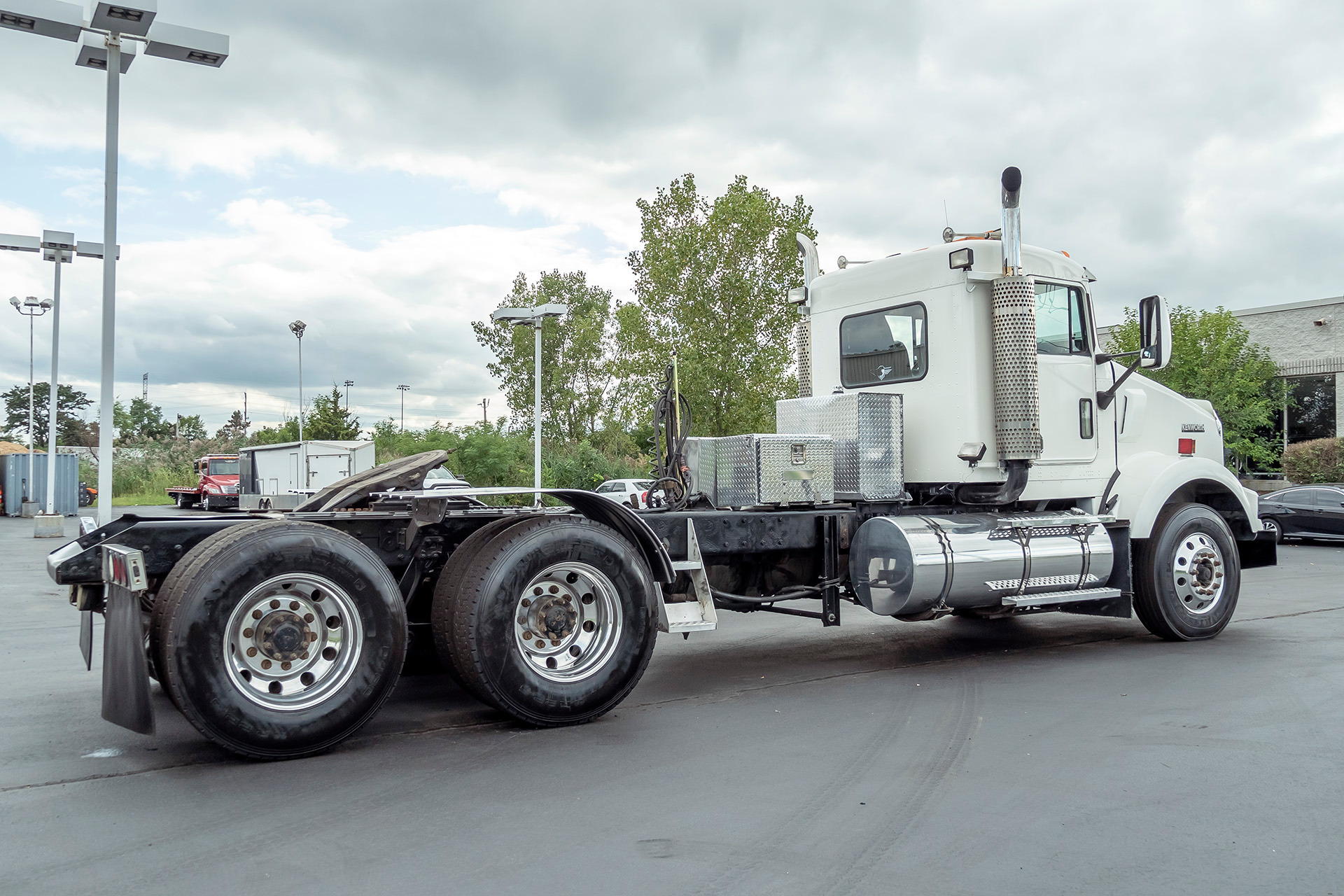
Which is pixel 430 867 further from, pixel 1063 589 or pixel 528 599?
pixel 1063 589

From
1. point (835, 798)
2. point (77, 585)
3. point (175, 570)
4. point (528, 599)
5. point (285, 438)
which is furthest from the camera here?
point (285, 438)

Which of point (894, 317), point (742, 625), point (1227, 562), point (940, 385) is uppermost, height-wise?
point (894, 317)

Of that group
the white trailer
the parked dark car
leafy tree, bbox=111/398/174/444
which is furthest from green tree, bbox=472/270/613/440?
leafy tree, bbox=111/398/174/444

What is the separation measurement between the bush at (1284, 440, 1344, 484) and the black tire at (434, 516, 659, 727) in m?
30.8

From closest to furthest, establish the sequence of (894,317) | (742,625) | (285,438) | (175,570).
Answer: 1. (175,570)
2. (894,317)
3. (742,625)
4. (285,438)

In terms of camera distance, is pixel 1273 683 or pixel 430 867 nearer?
pixel 430 867

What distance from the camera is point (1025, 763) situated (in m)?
4.99

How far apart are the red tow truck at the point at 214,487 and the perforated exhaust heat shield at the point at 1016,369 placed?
36628mm

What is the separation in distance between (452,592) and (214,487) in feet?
129

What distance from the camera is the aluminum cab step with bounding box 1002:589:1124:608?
25.1ft

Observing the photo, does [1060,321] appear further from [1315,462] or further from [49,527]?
[1315,462]

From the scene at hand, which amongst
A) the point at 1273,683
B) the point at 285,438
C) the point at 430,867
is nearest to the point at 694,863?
the point at 430,867

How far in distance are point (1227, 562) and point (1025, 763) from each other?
191 inches

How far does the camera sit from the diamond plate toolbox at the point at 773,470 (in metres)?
7.34
